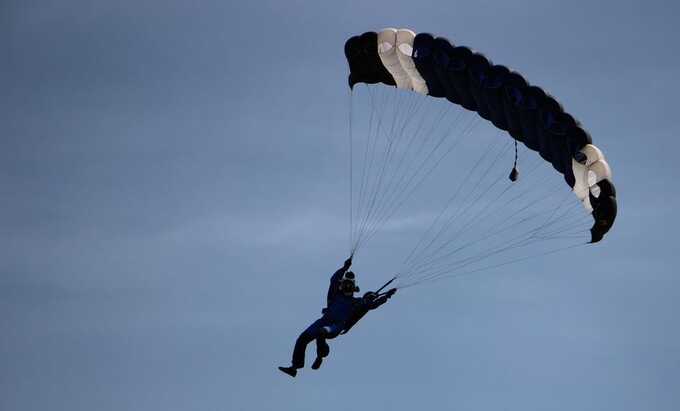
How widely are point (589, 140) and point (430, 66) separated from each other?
388 centimetres

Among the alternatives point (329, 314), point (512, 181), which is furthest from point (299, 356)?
point (512, 181)

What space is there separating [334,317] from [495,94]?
210 inches

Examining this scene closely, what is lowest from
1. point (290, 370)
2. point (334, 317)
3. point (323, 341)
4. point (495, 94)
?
point (290, 370)

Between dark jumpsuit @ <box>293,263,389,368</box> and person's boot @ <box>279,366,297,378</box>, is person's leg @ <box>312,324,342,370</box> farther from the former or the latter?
person's boot @ <box>279,366,297,378</box>

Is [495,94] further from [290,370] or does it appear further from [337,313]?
[290,370]

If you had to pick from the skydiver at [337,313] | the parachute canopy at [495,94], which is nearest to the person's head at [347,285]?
the skydiver at [337,313]

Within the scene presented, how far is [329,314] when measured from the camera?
92.9ft

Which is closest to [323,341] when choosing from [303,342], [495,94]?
[303,342]

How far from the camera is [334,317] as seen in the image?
92.8 ft

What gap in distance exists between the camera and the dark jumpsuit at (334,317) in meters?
28.2

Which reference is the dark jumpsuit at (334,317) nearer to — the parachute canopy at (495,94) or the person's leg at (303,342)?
the person's leg at (303,342)

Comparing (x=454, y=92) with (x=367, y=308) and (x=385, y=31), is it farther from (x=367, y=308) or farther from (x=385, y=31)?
(x=367, y=308)

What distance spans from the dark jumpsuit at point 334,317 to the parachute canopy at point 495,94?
14.0 feet

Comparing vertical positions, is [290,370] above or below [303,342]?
below
